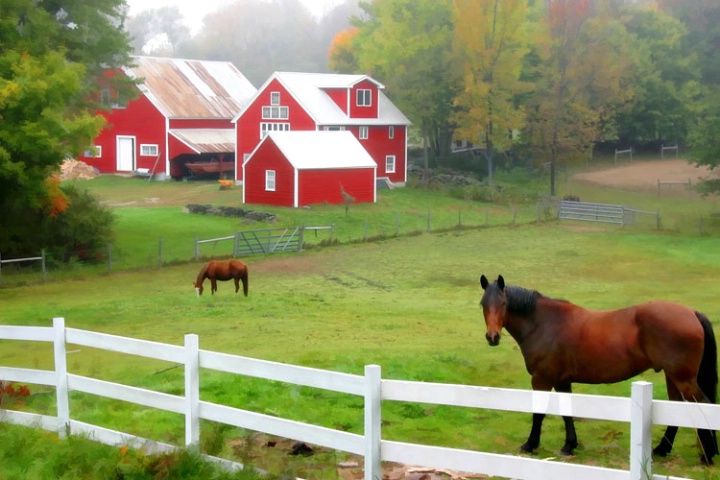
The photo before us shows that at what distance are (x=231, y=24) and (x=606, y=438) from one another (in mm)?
154890

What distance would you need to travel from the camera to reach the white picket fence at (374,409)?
6766mm

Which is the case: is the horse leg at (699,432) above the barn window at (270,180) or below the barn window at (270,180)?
below

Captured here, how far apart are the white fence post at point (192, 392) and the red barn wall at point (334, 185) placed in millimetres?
45995

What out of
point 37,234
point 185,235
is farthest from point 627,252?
point 37,234

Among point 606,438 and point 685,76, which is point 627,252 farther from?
point 685,76

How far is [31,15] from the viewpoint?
36812mm

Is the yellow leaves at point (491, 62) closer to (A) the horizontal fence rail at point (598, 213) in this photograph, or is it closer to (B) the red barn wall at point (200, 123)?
(A) the horizontal fence rail at point (598, 213)

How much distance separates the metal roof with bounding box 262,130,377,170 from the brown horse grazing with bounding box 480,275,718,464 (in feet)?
146

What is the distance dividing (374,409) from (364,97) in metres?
61.5

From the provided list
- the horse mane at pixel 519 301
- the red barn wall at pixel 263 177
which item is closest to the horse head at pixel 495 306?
the horse mane at pixel 519 301

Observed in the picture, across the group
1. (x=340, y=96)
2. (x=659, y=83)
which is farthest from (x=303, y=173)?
(x=659, y=83)

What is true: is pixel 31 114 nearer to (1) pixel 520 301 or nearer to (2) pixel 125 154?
(1) pixel 520 301

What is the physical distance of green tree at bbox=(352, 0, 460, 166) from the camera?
231ft

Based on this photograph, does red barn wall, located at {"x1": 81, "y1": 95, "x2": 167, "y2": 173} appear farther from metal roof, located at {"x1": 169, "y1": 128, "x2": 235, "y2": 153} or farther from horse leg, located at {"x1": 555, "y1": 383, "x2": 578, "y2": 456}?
horse leg, located at {"x1": 555, "y1": 383, "x2": 578, "y2": 456}
